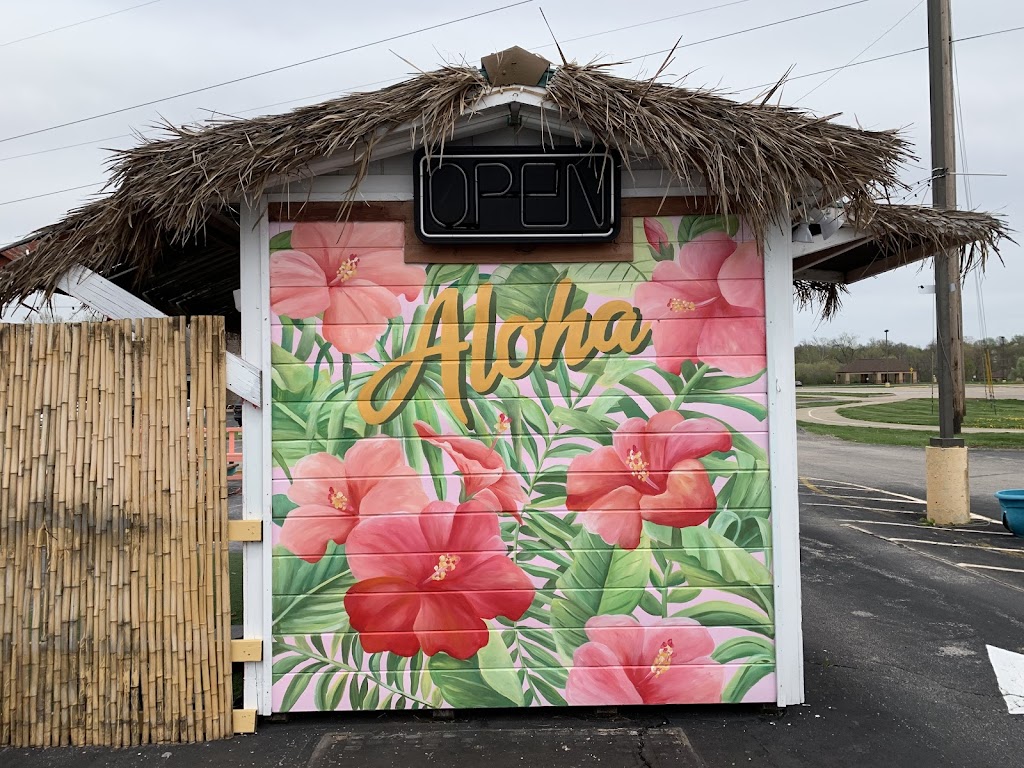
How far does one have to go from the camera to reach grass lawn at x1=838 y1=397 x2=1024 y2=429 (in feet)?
81.9

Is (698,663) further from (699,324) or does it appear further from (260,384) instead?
(260,384)

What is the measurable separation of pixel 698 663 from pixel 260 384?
117 inches

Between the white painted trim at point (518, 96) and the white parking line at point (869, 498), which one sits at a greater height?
the white painted trim at point (518, 96)

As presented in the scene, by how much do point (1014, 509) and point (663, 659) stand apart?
6959mm

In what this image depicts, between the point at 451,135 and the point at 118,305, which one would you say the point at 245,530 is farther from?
the point at 451,135

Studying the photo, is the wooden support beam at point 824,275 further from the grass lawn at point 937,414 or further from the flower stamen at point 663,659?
the grass lawn at point 937,414

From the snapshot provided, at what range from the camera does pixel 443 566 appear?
3717 millimetres

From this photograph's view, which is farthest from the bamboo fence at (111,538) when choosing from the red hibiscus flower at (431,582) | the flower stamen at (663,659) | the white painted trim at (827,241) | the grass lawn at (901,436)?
the grass lawn at (901,436)

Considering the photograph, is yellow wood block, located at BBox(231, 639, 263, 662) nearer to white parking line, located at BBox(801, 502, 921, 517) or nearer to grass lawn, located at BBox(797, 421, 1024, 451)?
white parking line, located at BBox(801, 502, 921, 517)

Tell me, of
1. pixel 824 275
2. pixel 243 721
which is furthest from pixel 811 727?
pixel 824 275

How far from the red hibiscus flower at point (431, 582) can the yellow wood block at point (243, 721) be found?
0.72 m

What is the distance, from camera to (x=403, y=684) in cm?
371

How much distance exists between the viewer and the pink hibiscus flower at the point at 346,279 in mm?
3754

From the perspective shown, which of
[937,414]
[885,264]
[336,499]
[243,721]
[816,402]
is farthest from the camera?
[816,402]
